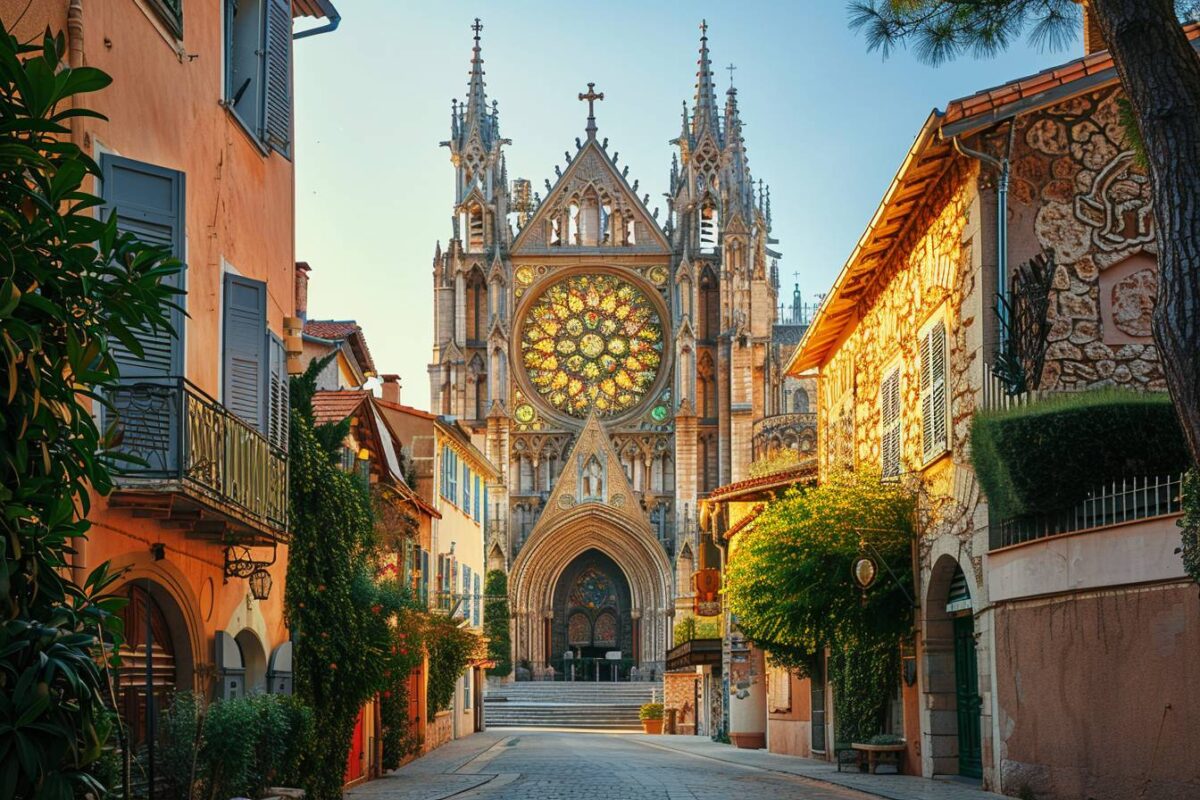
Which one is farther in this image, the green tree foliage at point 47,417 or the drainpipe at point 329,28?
the drainpipe at point 329,28

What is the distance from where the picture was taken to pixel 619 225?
6450 cm

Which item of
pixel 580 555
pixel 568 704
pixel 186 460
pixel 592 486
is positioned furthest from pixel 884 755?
pixel 580 555

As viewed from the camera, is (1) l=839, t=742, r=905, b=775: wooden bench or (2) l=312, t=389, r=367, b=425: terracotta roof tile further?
(2) l=312, t=389, r=367, b=425: terracotta roof tile

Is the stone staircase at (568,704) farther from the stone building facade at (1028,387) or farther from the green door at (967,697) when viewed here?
the green door at (967,697)

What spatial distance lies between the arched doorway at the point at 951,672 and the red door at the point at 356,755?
7.08 metres

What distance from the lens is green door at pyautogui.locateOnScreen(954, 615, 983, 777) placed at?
1911 cm

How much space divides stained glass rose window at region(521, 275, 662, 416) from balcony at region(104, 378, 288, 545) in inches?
1998

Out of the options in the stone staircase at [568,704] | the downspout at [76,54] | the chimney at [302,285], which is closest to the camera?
the downspout at [76,54]

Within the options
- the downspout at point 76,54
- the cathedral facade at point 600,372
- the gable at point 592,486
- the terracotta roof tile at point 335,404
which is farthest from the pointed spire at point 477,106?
the downspout at point 76,54

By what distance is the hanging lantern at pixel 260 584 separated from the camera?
13.7 meters

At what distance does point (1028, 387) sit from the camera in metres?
16.2

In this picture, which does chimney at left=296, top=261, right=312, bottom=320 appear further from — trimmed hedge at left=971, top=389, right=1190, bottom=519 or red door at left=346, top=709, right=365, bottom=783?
trimmed hedge at left=971, top=389, right=1190, bottom=519

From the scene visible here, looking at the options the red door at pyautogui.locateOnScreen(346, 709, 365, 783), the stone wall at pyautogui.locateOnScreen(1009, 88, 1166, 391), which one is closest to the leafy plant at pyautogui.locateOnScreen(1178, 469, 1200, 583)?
the stone wall at pyautogui.locateOnScreen(1009, 88, 1166, 391)

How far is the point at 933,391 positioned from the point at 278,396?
846cm
